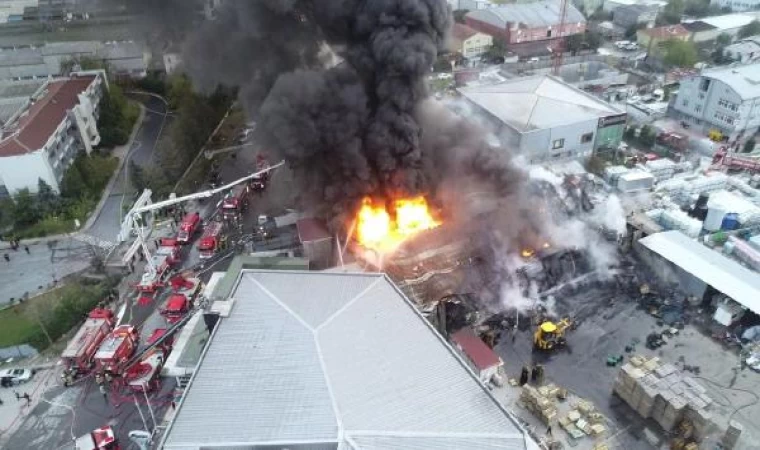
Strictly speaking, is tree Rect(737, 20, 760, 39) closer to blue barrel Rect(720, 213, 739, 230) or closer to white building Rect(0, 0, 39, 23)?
blue barrel Rect(720, 213, 739, 230)

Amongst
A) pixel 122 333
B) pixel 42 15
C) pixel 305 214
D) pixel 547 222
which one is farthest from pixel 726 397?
pixel 42 15

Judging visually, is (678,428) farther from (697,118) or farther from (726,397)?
(697,118)

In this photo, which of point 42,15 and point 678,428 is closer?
point 678,428

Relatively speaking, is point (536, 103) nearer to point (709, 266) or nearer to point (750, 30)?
point (709, 266)

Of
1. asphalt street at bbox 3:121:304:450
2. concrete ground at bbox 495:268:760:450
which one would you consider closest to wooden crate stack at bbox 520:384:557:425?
concrete ground at bbox 495:268:760:450

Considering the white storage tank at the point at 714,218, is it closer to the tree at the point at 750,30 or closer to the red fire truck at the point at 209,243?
the red fire truck at the point at 209,243
